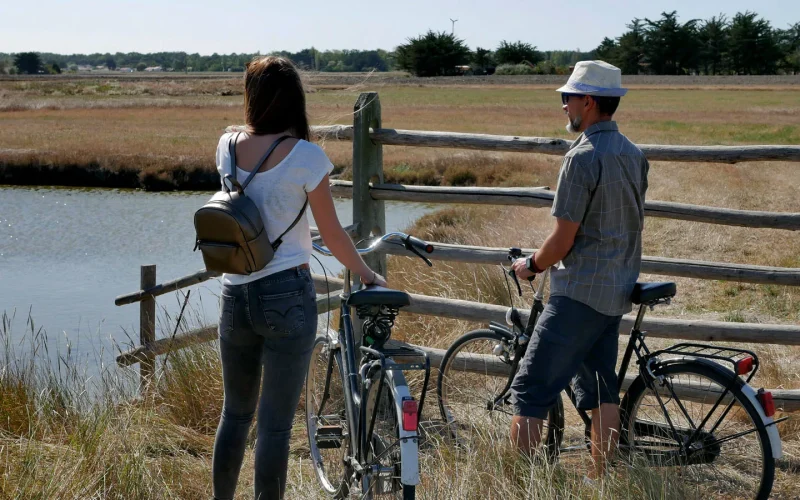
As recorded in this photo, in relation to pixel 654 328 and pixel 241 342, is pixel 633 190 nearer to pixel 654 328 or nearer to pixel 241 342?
pixel 241 342

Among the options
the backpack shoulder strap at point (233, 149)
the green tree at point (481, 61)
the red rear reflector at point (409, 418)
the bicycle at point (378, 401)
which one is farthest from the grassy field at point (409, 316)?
the green tree at point (481, 61)

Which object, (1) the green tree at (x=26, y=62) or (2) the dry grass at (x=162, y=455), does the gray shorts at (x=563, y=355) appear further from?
(1) the green tree at (x=26, y=62)

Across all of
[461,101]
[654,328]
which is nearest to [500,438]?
[654,328]

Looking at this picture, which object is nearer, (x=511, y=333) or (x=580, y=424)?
→ (x=511, y=333)

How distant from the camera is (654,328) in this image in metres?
4.88

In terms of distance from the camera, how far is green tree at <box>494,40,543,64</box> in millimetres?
103062

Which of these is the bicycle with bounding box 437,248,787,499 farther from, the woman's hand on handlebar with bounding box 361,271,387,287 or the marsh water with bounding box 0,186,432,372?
the marsh water with bounding box 0,186,432,372

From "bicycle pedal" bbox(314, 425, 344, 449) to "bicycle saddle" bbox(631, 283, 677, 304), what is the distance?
131 cm

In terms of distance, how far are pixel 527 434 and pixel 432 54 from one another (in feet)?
252

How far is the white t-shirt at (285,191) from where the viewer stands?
280cm

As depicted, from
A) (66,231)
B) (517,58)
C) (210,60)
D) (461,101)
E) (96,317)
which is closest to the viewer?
(96,317)

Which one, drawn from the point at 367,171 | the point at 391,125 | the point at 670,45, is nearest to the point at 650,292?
the point at 367,171

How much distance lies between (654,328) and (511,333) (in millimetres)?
1259

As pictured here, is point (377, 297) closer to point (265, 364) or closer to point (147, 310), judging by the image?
point (265, 364)
